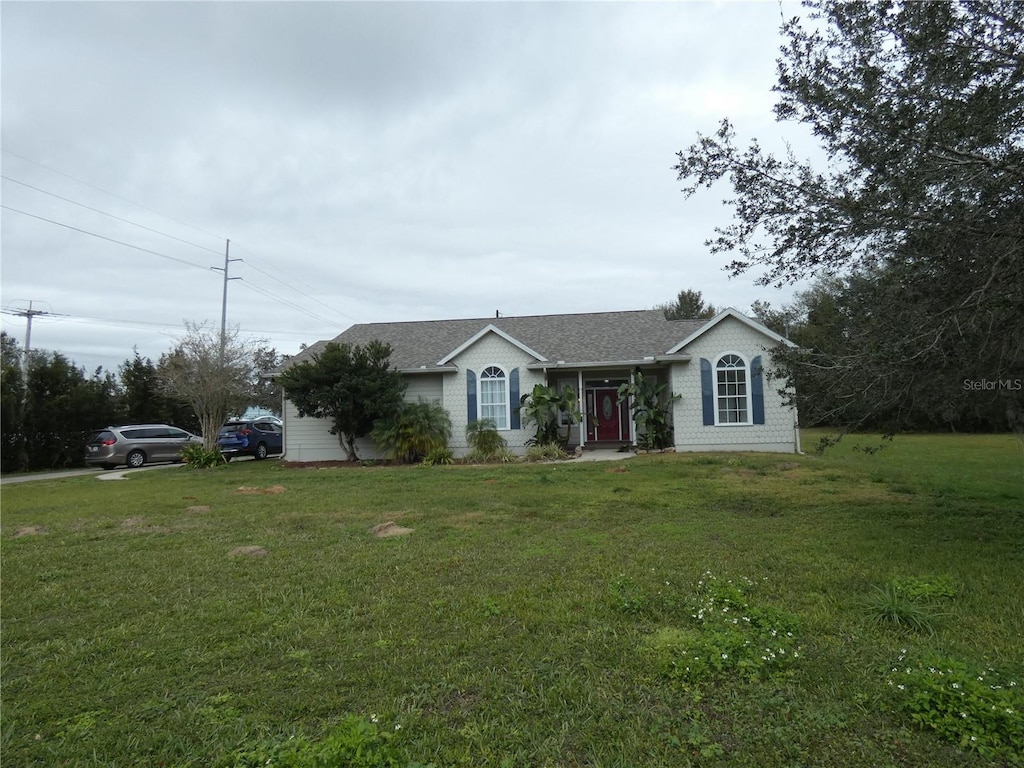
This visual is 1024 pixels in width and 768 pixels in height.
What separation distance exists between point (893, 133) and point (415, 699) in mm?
5791

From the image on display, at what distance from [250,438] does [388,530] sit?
16.7 m

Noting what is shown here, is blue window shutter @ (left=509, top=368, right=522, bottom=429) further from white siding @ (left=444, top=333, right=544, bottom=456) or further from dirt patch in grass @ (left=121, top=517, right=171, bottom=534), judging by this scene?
dirt patch in grass @ (left=121, top=517, right=171, bottom=534)

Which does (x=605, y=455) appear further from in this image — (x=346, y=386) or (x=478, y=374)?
(x=346, y=386)

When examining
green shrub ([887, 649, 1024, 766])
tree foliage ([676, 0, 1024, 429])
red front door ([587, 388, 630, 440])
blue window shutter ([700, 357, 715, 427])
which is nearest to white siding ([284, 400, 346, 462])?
red front door ([587, 388, 630, 440])

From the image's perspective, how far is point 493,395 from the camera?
18.2 metres

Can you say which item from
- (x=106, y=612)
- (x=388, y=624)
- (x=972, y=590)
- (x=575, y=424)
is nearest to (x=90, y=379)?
(x=575, y=424)

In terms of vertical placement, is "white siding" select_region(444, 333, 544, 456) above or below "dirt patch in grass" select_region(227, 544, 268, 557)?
above

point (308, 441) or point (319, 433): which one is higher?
point (319, 433)

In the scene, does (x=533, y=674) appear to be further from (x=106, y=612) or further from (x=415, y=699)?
(x=106, y=612)

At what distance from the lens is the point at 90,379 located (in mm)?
22109

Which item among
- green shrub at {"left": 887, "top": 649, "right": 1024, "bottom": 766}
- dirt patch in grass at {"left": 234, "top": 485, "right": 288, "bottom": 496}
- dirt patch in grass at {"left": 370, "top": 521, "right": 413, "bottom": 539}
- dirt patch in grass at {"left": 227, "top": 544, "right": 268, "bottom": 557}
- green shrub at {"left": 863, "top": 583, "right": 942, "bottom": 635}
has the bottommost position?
green shrub at {"left": 887, "top": 649, "right": 1024, "bottom": 766}

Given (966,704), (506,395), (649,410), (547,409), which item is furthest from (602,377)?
(966,704)

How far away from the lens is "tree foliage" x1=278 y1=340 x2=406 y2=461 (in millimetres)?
16359

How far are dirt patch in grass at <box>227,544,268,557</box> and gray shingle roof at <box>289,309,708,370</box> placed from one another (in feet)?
38.1
